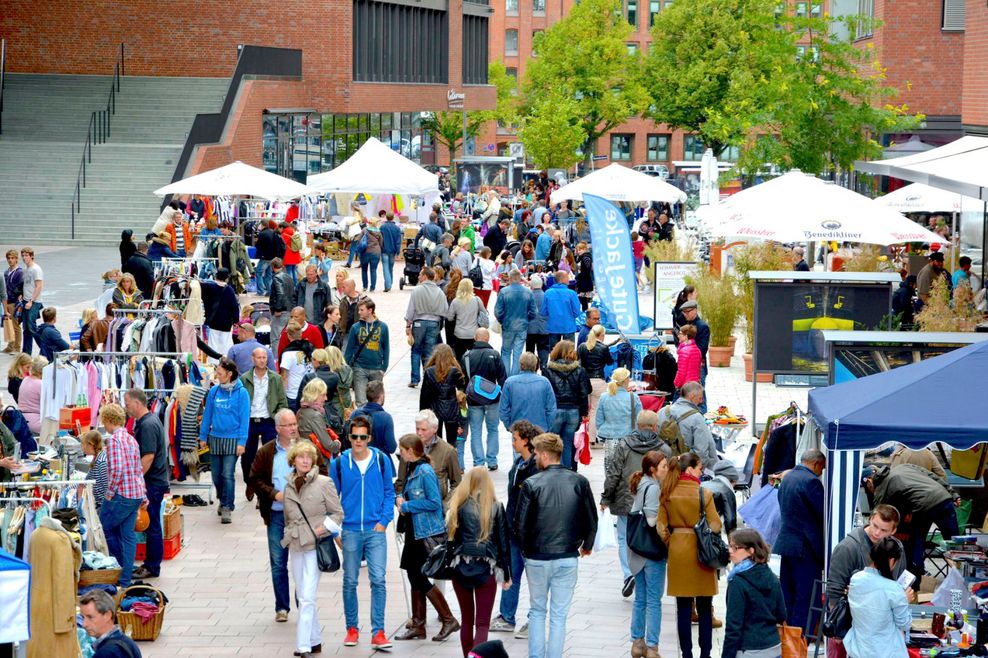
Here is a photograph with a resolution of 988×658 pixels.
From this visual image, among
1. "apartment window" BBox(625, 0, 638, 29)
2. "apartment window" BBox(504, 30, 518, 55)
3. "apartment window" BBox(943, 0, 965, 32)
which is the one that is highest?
"apartment window" BBox(625, 0, 638, 29)

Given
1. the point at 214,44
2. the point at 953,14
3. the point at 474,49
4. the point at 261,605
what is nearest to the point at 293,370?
the point at 261,605

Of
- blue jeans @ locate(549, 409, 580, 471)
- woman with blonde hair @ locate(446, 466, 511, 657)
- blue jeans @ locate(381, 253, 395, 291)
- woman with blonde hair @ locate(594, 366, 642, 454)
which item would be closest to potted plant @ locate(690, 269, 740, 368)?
blue jeans @ locate(549, 409, 580, 471)

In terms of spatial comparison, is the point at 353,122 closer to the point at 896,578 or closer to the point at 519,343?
the point at 519,343

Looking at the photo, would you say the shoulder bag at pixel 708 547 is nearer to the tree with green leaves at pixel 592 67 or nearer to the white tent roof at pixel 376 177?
the white tent roof at pixel 376 177

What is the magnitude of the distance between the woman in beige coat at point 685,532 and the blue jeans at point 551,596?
0.72 metres

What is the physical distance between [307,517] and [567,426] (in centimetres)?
500

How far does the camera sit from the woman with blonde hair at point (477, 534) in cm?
1018

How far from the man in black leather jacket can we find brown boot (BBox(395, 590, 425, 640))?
124cm

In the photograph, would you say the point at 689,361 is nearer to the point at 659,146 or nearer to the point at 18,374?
the point at 18,374

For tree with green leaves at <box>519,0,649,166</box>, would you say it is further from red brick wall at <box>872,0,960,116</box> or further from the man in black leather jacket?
the man in black leather jacket

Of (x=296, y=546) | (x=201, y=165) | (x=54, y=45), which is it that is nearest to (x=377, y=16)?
(x=54, y=45)

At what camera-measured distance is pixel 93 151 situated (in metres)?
42.3

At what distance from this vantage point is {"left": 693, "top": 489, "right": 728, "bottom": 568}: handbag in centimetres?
1026

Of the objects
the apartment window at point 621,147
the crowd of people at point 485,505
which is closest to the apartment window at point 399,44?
the crowd of people at point 485,505
